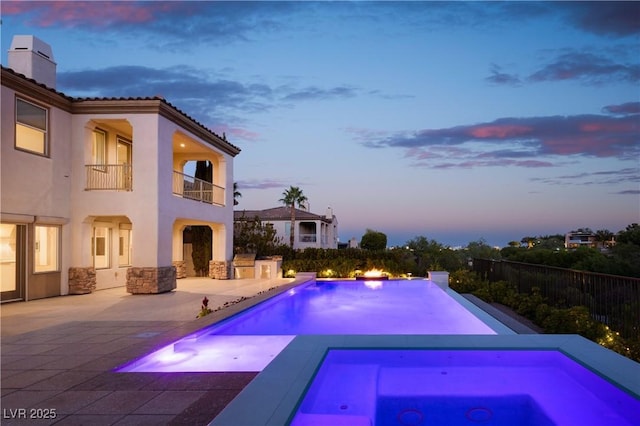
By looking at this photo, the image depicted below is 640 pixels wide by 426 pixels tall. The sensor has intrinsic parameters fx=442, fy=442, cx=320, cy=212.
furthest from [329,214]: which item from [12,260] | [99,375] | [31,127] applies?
[99,375]

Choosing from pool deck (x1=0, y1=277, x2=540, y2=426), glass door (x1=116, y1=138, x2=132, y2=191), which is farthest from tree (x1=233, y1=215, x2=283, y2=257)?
pool deck (x1=0, y1=277, x2=540, y2=426)

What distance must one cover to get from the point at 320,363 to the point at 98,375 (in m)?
2.46

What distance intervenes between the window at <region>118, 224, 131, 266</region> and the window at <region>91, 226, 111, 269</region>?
705mm

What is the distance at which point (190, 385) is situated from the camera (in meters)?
4.54

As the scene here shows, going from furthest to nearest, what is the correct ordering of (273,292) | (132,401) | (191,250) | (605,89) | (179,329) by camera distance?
1. (191,250)
2. (605,89)
3. (273,292)
4. (179,329)
5. (132,401)

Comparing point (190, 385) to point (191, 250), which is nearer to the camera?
point (190, 385)

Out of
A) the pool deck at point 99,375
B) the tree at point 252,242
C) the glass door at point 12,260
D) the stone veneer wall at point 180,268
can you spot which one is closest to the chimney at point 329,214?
the tree at point 252,242

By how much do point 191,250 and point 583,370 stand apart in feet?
60.3

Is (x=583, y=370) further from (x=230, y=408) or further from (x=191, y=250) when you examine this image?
(x=191, y=250)

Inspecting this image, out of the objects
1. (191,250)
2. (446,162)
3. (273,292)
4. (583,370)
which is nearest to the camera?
(583,370)

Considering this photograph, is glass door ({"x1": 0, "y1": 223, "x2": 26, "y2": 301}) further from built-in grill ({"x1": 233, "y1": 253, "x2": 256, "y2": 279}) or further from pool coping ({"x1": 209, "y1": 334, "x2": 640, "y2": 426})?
pool coping ({"x1": 209, "y1": 334, "x2": 640, "y2": 426})

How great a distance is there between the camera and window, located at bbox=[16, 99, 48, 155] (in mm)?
11953

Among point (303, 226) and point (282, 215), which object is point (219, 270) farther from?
point (303, 226)

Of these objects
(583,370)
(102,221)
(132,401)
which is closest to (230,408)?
(132,401)
